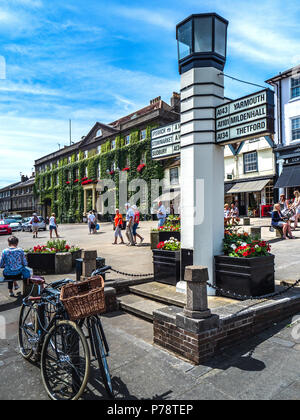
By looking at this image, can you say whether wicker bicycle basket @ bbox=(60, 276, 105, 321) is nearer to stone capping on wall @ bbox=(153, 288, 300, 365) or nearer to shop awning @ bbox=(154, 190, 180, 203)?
stone capping on wall @ bbox=(153, 288, 300, 365)

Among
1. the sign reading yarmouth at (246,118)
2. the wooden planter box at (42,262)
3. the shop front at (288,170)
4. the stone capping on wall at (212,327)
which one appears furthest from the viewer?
the shop front at (288,170)

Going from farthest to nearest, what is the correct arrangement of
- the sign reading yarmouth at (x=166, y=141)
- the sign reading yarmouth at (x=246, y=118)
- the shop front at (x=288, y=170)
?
the shop front at (x=288, y=170) < the sign reading yarmouth at (x=166, y=141) < the sign reading yarmouth at (x=246, y=118)

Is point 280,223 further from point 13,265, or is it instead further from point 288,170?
point 288,170

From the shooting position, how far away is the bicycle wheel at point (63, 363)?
288 centimetres

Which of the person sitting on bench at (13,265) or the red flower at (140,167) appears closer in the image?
the person sitting on bench at (13,265)

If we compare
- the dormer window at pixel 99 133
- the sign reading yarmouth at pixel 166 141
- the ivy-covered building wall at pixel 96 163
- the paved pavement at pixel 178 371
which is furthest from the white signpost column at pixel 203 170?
the dormer window at pixel 99 133

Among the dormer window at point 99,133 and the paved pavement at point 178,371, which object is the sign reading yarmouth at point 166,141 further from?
the dormer window at point 99,133

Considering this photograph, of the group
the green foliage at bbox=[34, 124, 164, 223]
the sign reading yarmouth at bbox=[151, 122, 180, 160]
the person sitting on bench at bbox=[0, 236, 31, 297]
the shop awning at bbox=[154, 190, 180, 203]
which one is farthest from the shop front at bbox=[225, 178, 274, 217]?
the person sitting on bench at bbox=[0, 236, 31, 297]

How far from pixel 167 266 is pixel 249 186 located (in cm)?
2283

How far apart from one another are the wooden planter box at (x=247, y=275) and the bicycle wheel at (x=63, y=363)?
2.93 m

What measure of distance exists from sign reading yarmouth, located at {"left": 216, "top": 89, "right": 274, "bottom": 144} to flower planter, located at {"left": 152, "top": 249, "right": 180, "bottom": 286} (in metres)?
2.40

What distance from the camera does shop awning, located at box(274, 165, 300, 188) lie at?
2203 centimetres

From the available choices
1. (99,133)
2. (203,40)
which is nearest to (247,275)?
(203,40)

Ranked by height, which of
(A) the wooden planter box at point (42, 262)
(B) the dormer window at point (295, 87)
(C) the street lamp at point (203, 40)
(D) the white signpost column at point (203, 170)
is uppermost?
(B) the dormer window at point (295, 87)
